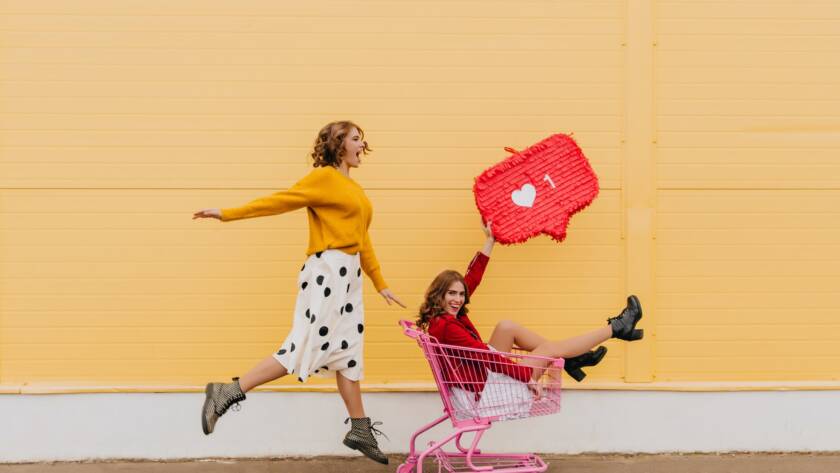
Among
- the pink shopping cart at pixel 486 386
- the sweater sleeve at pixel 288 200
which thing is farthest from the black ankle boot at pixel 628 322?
the sweater sleeve at pixel 288 200

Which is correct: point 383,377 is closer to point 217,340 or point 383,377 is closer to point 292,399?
point 292,399

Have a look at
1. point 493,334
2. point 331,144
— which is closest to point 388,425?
point 493,334

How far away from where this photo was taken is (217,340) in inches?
258

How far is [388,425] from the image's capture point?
6.57 meters

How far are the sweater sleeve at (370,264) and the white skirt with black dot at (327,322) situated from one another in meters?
0.11

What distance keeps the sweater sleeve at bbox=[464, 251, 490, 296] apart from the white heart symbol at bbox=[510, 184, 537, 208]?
0.38 meters

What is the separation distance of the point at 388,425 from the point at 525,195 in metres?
1.71

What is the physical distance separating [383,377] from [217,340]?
1076mm

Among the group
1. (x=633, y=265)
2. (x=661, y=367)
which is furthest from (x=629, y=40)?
(x=661, y=367)

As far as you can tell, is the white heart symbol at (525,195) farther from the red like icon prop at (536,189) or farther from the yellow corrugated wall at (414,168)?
the yellow corrugated wall at (414,168)

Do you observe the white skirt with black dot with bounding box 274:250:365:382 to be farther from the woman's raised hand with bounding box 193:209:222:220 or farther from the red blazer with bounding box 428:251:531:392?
the woman's raised hand with bounding box 193:209:222:220

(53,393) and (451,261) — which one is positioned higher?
(451,261)

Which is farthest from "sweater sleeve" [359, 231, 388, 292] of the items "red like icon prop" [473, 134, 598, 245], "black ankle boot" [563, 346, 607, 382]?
"black ankle boot" [563, 346, 607, 382]

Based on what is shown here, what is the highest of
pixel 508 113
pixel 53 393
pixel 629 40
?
pixel 629 40
